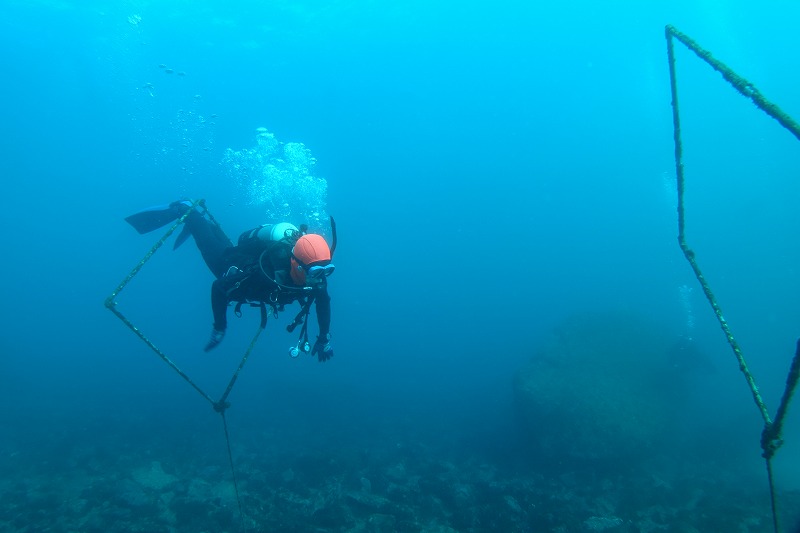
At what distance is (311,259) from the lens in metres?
5.56

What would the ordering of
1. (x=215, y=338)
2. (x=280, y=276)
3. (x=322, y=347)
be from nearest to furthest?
(x=280, y=276) < (x=322, y=347) < (x=215, y=338)

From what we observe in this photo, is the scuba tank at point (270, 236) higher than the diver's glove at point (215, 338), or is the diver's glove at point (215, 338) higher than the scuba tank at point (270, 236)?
the scuba tank at point (270, 236)

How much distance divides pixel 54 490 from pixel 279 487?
624 cm

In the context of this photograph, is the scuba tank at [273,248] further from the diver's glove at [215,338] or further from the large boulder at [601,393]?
the large boulder at [601,393]

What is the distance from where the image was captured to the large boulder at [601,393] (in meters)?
14.5

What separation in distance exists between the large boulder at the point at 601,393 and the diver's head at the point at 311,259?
1243 centimetres

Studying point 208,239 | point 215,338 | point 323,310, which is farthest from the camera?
point 208,239

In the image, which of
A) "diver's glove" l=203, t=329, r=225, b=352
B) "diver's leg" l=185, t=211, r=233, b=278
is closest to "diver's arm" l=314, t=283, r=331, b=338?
"diver's glove" l=203, t=329, r=225, b=352

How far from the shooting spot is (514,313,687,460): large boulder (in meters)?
14.5

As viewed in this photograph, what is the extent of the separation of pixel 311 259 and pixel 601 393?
1422cm

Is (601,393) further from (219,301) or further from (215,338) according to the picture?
(219,301)

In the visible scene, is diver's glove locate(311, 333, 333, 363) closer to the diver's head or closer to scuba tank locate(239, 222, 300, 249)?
the diver's head

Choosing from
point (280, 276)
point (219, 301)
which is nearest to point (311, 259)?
point (280, 276)

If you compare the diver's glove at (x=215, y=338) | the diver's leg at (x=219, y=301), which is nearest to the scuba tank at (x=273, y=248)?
the diver's leg at (x=219, y=301)
